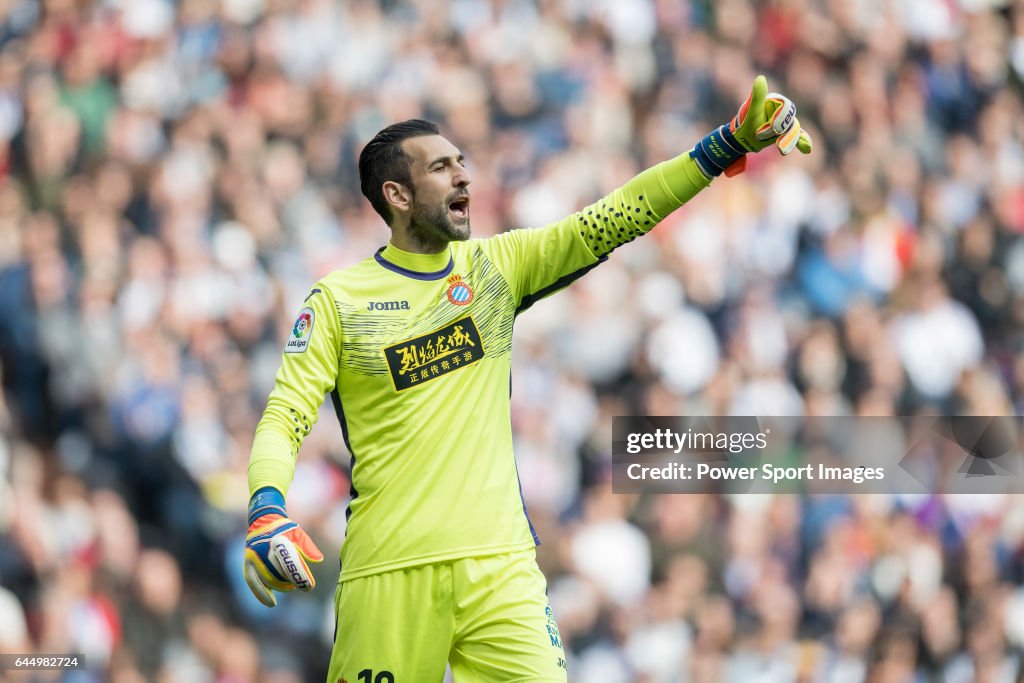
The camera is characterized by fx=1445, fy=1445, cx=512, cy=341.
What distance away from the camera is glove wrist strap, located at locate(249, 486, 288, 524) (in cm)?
481

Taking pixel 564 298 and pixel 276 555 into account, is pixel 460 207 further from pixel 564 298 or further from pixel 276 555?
pixel 564 298

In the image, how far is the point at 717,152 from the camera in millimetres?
5520

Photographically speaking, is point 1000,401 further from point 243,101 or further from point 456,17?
point 243,101

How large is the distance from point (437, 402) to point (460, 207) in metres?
0.82

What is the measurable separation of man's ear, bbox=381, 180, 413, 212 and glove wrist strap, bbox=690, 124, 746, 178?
1.14 m

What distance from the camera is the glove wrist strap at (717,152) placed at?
550cm

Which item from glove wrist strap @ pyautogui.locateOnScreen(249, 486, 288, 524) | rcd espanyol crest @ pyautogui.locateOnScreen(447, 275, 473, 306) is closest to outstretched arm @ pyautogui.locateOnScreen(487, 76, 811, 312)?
rcd espanyol crest @ pyautogui.locateOnScreen(447, 275, 473, 306)

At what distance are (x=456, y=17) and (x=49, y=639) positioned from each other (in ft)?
22.5

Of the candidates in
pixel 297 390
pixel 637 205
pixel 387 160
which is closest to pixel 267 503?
pixel 297 390

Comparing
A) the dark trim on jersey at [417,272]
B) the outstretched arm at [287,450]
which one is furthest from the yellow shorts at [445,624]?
the dark trim on jersey at [417,272]

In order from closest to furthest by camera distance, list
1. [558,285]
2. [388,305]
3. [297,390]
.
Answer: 1. [297,390]
2. [388,305]
3. [558,285]

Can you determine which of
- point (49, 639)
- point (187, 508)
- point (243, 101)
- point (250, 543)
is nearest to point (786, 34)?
point (243, 101)

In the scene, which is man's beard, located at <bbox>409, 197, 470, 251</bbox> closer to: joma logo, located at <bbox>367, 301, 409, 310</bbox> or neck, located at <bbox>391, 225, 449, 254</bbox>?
neck, located at <bbox>391, 225, 449, 254</bbox>

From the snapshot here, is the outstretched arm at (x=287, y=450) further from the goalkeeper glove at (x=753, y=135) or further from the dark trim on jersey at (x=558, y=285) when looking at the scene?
the goalkeeper glove at (x=753, y=135)
